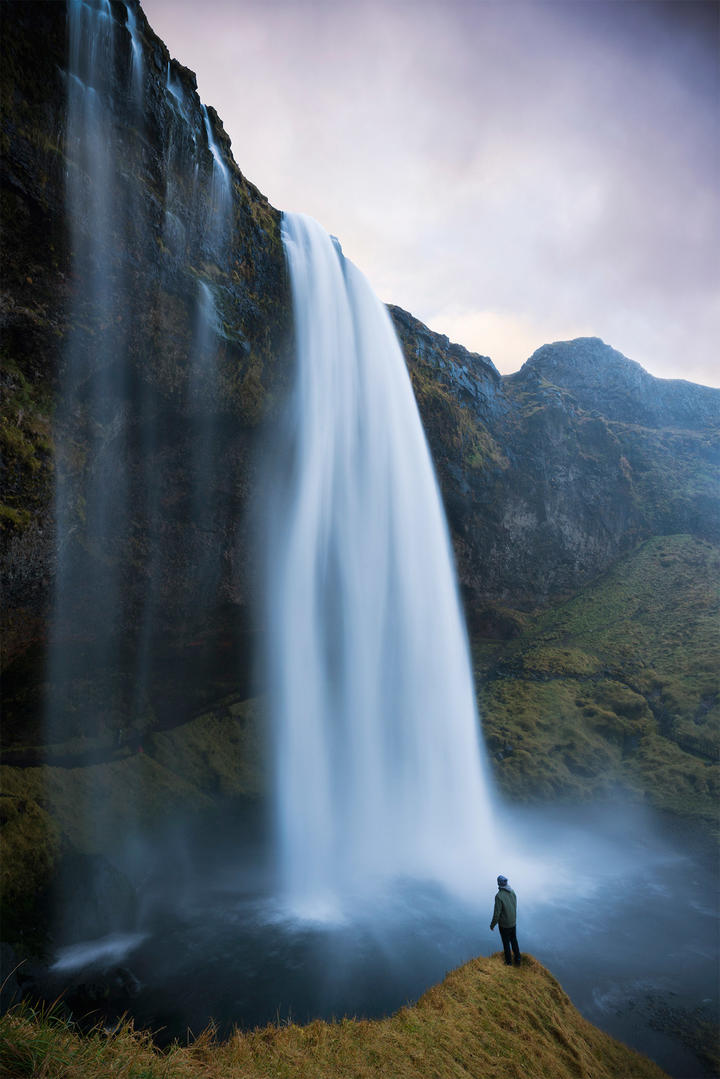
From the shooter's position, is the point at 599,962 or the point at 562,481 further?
the point at 562,481

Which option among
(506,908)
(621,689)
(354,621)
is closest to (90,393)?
(354,621)

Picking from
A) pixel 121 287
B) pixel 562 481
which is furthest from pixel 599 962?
pixel 562 481

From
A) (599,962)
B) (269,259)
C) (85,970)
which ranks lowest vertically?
(599,962)

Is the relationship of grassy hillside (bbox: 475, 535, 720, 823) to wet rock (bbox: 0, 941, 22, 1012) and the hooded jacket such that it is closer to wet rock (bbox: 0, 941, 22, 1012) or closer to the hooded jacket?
the hooded jacket

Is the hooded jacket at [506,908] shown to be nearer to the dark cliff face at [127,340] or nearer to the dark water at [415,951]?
the dark water at [415,951]

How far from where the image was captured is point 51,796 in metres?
17.4

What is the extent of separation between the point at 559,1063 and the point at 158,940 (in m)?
11.2

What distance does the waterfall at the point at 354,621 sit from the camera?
70.2 ft

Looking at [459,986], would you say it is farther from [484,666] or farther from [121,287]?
[484,666]

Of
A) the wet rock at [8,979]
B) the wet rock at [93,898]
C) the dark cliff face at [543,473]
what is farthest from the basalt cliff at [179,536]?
the wet rock at [8,979]

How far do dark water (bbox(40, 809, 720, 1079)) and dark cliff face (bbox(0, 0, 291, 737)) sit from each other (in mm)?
8565

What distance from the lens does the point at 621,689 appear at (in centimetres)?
2789

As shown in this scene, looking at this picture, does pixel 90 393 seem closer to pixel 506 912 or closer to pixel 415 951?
pixel 506 912

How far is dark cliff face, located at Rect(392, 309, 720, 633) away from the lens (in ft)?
99.9
